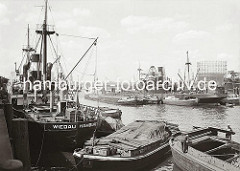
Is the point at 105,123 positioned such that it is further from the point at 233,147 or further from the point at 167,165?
the point at 233,147

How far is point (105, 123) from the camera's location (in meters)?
30.0

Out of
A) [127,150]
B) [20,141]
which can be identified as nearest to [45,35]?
[127,150]

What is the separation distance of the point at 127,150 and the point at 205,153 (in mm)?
4603

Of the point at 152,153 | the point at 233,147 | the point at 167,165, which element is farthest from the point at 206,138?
the point at 152,153

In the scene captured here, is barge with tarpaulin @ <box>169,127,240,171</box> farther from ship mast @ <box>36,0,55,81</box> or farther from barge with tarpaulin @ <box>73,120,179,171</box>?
ship mast @ <box>36,0,55,81</box>

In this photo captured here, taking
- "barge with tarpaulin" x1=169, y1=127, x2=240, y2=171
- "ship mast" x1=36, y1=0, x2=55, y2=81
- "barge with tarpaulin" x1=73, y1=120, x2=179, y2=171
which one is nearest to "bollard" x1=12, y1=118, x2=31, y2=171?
"barge with tarpaulin" x1=73, y1=120, x2=179, y2=171

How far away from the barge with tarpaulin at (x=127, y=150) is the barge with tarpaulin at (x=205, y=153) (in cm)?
154

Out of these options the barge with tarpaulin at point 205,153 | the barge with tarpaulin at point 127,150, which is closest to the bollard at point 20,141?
the barge with tarpaulin at point 127,150

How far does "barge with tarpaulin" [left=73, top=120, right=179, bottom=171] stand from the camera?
15359 mm

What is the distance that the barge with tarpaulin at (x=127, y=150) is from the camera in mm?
15359

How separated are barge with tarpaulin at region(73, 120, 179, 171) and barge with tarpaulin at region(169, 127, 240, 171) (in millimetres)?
1540

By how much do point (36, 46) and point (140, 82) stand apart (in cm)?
9958

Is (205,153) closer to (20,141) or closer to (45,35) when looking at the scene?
(20,141)

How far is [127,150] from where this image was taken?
16234mm
